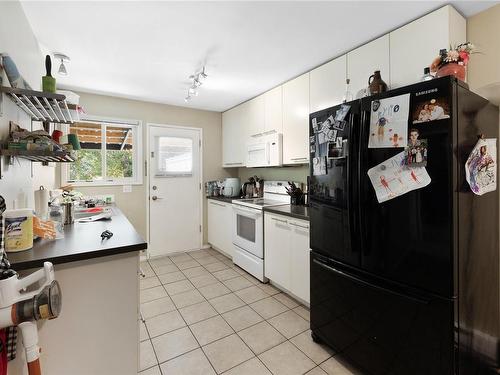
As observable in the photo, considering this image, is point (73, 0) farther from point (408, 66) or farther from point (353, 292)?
point (353, 292)

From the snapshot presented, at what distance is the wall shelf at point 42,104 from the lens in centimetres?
114

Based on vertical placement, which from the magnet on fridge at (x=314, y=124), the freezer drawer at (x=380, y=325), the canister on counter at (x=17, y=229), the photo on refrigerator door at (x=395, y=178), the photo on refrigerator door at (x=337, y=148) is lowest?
the freezer drawer at (x=380, y=325)

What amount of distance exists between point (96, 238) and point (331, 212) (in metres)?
1.47

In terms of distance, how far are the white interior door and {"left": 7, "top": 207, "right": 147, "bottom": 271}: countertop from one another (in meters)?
2.23

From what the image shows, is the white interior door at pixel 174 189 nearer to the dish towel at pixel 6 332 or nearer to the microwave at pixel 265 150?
the microwave at pixel 265 150

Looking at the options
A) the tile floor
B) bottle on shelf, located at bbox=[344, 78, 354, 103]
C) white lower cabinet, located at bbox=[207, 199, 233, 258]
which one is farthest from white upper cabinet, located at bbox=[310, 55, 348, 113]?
the tile floor

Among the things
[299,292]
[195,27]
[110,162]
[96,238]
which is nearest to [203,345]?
[299,292]

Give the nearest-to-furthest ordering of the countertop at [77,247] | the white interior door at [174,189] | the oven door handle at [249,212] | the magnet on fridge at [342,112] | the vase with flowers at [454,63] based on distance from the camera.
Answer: the countertop at [77,247] < the vase with flowers at [454,63] < the magnet on fridge at [342,112] < the oven door handle at [249,212] < the white interior door at [174,189]

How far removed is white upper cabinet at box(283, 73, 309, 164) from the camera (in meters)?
2.60

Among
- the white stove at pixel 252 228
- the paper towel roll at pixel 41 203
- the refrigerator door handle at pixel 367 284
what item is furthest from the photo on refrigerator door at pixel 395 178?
the paper towel roll at pixel 41 203

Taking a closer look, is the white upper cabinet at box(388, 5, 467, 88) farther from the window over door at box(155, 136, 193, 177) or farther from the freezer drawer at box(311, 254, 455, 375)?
the window over door at box(155, 136, 193, 177)

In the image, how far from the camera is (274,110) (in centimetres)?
308

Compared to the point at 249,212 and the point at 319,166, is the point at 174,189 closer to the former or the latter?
the point at 249,212

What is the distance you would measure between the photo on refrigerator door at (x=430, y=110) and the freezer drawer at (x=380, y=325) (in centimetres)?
88
